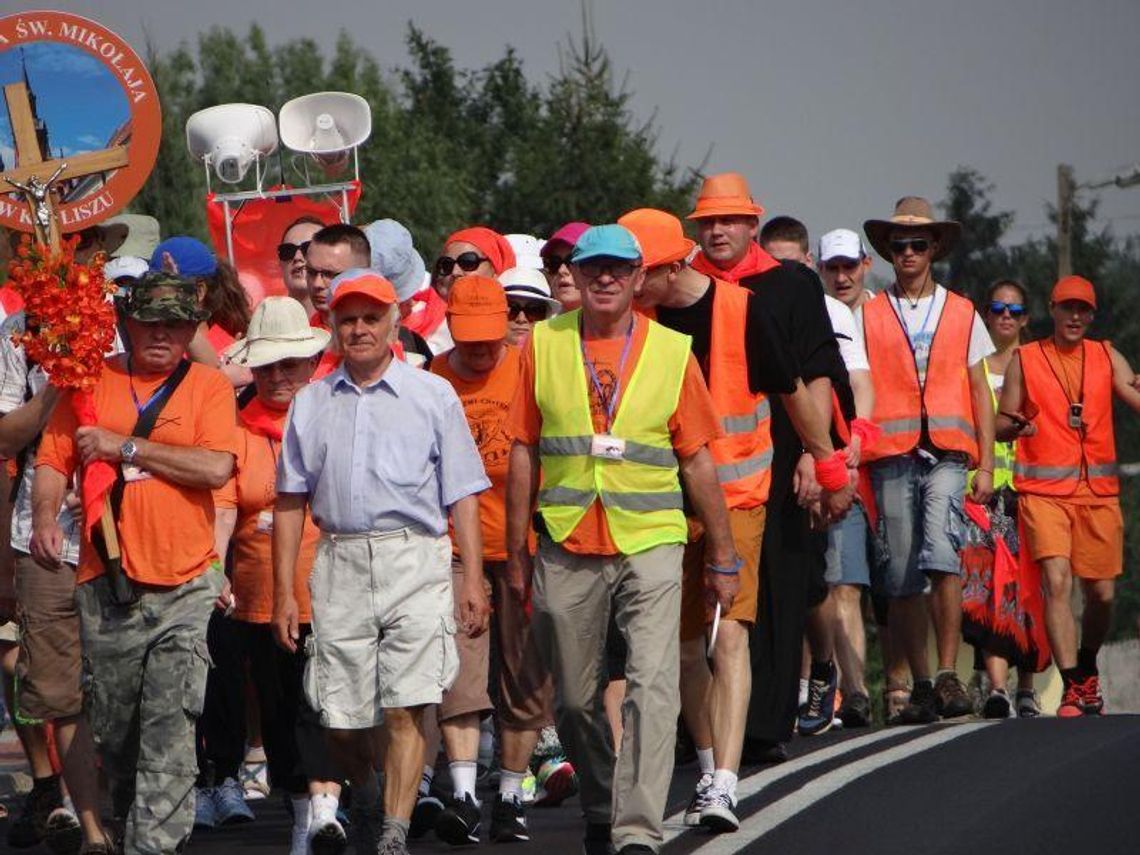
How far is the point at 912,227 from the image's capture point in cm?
1512

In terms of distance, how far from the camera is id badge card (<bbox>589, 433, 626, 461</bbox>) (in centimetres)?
930

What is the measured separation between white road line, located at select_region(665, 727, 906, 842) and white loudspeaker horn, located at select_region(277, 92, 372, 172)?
18.1ft

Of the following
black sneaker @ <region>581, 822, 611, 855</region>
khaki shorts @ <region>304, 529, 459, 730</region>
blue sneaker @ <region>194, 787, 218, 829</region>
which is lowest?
blue sneaker @ <region>194, 787, 218, 829</region>

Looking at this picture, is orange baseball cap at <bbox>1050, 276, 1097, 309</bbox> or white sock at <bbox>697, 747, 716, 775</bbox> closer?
white sock at <bbox>697, 747, 716, 775</bbox>

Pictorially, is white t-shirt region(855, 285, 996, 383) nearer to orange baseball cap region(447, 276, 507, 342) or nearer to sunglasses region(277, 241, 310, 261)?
sunglasses region(277, 241, 310, 261)

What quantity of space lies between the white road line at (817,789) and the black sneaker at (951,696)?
85 centimetres

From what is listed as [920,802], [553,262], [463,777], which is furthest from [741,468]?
[553,262]

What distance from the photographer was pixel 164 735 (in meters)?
9.55

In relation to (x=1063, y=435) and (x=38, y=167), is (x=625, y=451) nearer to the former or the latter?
(x=38, y=167)

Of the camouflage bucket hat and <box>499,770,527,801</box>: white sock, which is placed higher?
the camouflage bucket hat

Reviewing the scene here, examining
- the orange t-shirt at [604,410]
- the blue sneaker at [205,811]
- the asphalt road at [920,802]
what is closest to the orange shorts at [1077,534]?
the asphalt road at [920,802]

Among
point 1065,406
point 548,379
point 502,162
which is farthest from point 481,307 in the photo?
point 502,162

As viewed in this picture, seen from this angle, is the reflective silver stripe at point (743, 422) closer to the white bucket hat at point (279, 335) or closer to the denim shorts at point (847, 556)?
the white bucket hat at point (279, 335)

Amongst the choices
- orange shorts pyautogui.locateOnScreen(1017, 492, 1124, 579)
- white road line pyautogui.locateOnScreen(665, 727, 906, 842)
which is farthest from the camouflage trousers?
orange shorts pyautogui.locateOnScreen(1017, 492, 1124, 579)
